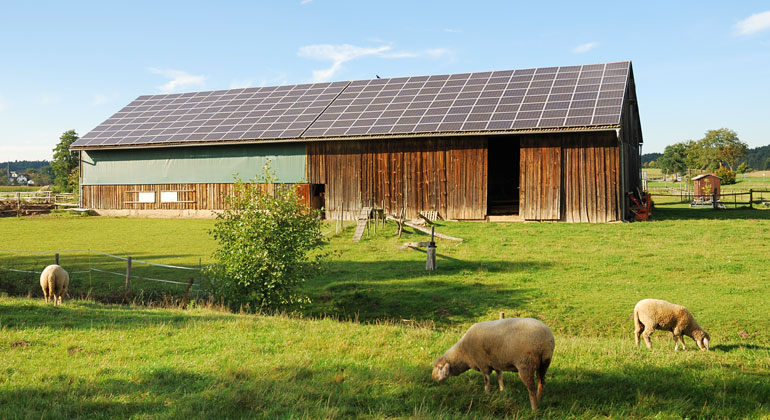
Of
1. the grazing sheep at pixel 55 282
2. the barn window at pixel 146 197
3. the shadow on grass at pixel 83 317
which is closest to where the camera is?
the shadow on grass at pixel 83 317

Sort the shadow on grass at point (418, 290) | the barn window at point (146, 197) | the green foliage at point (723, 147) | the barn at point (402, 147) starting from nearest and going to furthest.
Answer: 1. the shadow on grass at point (418, 290)
2. the barn at point (402, 147)
3. the barn window at point (146, 197)
4. the green foliage at point (723, 147)

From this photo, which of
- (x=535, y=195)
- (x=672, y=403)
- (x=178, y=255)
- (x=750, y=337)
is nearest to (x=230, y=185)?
(x=178, y=255)

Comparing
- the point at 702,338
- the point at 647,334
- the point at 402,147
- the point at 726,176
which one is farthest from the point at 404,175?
the point at 726,176

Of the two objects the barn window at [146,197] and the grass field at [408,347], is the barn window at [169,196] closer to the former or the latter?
the barn window at [146,197]

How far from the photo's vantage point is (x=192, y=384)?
7.21 metres

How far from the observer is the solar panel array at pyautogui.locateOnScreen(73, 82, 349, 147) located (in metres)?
35.3

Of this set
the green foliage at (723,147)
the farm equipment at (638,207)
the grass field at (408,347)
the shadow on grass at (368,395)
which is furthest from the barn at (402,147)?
the green foliage at (723,147)

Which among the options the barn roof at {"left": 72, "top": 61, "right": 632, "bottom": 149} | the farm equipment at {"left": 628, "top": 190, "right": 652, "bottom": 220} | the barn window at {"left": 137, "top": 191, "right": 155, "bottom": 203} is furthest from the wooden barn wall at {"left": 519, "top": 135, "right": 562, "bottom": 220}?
the barn window at {"left": 137, "top": 191, "right": 155, "bottom": 203}

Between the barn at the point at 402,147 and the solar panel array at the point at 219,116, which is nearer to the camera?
Result: the barn at the point at 402,147

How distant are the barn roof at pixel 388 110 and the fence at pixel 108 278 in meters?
14.6

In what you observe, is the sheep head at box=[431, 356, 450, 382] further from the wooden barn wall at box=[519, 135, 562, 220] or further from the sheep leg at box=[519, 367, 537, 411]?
the wooden barn wall at box=[519, 135, 562, 220]

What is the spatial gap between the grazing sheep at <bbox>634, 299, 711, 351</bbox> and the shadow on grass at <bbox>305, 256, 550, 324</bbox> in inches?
167

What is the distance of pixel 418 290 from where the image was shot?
16.5 metres

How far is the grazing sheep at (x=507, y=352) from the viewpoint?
6.40 metres
